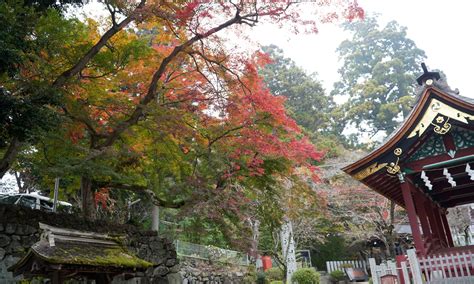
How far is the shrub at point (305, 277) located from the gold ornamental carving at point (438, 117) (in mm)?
10977

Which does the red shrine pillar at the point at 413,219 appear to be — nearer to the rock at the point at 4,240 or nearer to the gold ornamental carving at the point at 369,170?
the gold ornamental carving at the point at 369,170

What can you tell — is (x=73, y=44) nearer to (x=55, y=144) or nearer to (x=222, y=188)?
(x=55, y=144)

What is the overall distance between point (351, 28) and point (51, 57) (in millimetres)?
43752

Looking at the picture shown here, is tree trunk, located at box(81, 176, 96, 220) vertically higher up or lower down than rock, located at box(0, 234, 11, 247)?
higher up

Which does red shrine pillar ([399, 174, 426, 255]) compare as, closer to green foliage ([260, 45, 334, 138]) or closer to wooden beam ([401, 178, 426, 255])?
wooden beam ([401, 178, 426, 255])

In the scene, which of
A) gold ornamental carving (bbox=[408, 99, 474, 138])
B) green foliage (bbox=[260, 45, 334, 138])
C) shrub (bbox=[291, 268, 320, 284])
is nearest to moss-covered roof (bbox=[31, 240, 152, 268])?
gold ornamental carving (bbox=[408, 99, 474, 138])

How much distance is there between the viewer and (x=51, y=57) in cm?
839

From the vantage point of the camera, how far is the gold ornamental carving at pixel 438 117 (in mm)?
7530

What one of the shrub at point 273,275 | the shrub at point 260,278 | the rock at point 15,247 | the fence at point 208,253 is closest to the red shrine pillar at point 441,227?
the fence at point 208,253

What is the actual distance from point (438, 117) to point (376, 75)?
113 feet

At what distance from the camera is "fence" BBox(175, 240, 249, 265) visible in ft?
54.2

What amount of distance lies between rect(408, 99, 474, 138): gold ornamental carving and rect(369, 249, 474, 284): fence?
2473mm

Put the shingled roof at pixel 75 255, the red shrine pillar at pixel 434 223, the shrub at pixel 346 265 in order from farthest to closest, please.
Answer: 1. the shrub at pixel 346 265
2. the red shrine pillar at pixel 434 223
3. the shingled roof at pixel 75 255

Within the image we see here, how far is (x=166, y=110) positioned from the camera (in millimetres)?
9844
